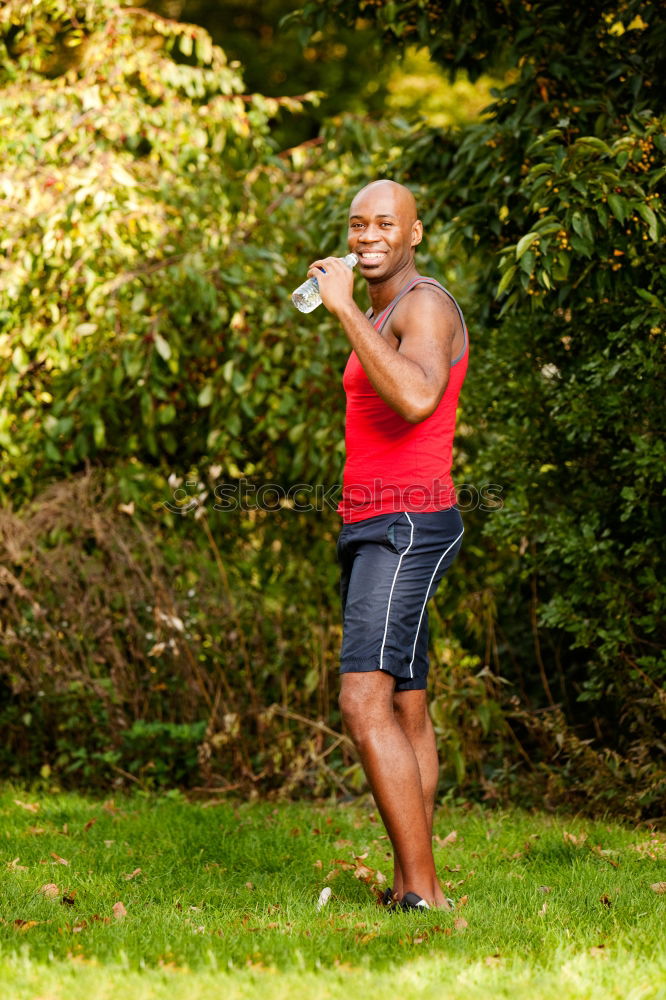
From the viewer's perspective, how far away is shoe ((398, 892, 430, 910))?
10.2ft

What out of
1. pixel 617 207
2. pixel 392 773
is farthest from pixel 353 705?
pixel 617 207

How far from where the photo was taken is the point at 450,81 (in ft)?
17.7

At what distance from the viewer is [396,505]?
3.24 m

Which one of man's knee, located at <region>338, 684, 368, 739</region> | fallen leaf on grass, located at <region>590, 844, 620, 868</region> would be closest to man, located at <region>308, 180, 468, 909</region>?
man's knee, located at <region>338, 684, 368, 739</region>

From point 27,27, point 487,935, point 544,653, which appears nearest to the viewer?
point 487,935

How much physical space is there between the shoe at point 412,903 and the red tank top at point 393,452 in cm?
108

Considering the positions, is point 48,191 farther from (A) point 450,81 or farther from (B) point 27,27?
(A) point 450,81

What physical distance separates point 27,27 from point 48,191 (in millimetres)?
1210

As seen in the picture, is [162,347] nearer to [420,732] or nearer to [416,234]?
[416,234]

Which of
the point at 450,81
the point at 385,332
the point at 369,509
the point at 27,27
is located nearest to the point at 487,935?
the point at 369,509

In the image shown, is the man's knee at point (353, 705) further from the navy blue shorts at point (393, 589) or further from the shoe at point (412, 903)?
the shoe at point (412, 903)

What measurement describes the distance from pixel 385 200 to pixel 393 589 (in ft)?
3.78

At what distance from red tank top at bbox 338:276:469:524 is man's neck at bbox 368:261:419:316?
7cm

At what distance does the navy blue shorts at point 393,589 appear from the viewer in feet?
10.4
